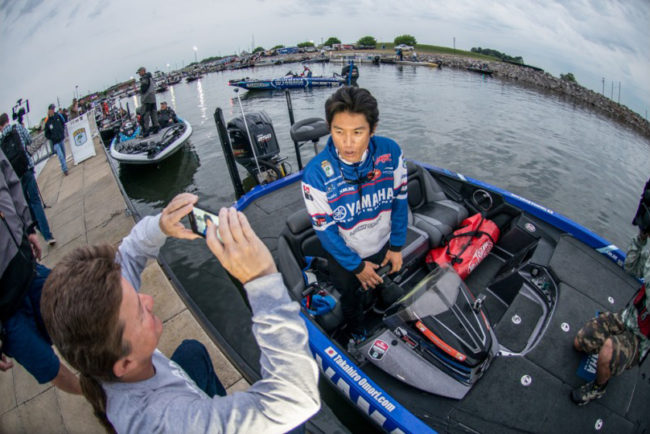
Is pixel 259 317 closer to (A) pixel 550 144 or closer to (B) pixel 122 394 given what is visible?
(B) pixel 122 394

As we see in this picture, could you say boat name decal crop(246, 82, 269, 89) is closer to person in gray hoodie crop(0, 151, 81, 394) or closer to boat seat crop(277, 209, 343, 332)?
boat seat crop(277, 209, 343, 332)

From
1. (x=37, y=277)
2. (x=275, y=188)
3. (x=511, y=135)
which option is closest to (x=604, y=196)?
(x=511, y=135)

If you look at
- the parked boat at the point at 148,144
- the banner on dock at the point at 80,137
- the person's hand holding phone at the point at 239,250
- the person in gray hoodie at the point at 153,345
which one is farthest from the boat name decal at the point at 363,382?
the banner on dock at the point at 80,137

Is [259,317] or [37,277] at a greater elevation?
[259,317]

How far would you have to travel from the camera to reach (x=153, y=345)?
893mm

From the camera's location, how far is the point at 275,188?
449 cm

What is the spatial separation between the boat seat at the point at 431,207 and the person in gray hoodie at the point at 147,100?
33.4 feet

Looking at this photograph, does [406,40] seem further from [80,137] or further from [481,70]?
[80,137]

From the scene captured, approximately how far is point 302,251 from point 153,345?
2.07m

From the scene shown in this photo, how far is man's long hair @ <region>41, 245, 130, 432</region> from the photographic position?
720mm

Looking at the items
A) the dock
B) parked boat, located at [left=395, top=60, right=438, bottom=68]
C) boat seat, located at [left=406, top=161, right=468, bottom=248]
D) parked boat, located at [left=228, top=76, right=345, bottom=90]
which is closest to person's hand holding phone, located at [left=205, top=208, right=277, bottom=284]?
the dock

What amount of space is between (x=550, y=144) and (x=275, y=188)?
1105cm

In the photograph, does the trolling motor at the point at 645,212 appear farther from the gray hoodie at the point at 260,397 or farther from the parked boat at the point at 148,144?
the parked boat at the point at 148,144

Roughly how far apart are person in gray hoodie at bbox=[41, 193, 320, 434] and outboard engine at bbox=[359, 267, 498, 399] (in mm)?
1625
